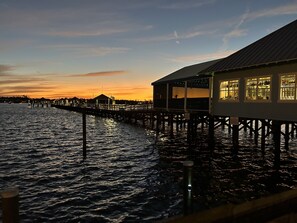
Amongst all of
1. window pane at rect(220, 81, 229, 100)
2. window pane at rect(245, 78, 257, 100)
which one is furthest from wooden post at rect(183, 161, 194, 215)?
→ window pane at rect(220, 81, 229, 100)

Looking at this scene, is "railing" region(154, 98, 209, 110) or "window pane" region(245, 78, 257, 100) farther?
"railing" region(154, 98, 209, 110)

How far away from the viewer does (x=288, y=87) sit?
1555 centimetres

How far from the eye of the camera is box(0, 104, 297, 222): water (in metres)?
11.9

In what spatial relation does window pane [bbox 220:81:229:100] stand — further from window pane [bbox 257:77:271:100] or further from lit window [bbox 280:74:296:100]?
lit window [bbox 280:74:296:100]

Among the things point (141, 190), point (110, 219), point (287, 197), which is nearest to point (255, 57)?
point (141, 190)

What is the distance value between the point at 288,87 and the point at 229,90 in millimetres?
4551

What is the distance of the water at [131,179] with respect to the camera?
39.0 ft

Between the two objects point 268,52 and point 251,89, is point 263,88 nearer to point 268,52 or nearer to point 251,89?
point 251,89

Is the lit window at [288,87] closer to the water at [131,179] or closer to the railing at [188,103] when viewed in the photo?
the water at [131,179]

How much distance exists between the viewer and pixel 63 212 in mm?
11648

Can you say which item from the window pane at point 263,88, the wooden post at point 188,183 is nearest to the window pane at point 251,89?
the window pane at point 263,88

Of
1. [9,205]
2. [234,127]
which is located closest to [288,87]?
[234,127]

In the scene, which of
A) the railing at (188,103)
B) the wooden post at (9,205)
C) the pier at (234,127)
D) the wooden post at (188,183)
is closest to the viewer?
the wooden post at (9,205)

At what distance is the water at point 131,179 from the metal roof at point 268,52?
6.54 metres
